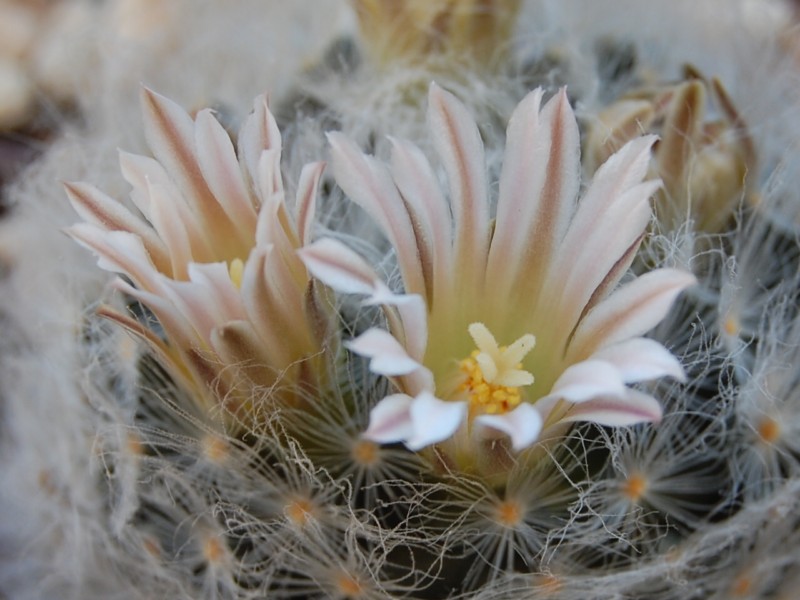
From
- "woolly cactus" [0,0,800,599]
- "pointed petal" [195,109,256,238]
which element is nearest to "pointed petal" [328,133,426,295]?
"woolly cactus" [0,0,800,599]

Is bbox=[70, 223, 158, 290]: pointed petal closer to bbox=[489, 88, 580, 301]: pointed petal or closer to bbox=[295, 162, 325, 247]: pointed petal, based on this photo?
bbox=[295, 162, 325, 247]: pointed petal

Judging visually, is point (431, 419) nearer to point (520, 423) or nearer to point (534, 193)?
point (520, 423)

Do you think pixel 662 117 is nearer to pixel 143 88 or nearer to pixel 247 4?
pixel 143 88

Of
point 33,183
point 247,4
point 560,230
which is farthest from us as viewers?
point 247,4

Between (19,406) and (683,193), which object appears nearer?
(683,193)

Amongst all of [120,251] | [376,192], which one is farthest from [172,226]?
[376,192]

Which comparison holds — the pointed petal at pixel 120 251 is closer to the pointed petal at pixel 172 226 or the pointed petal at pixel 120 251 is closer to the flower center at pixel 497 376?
the pointed petal at pixel 172 226

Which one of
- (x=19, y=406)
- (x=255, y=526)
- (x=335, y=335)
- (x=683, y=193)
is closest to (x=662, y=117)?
(x=683, y=193)
